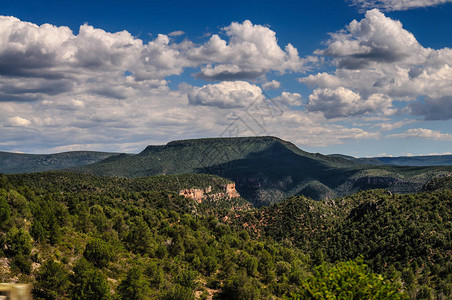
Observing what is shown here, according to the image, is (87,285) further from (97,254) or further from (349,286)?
(349,286)

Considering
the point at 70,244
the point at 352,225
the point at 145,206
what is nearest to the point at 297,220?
the point at 352,225

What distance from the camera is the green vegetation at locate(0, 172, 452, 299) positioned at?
3600 centimetres

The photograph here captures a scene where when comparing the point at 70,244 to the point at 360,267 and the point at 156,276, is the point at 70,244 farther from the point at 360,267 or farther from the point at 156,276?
the point at 360,267

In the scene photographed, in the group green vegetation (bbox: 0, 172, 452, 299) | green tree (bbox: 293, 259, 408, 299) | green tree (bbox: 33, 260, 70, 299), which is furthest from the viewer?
green vegetation (bbox: 0, 172, 452, 299)

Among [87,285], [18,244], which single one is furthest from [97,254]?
[18,244]

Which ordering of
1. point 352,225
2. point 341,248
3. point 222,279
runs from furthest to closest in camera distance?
point 352,225
point 341,248
point 222,279

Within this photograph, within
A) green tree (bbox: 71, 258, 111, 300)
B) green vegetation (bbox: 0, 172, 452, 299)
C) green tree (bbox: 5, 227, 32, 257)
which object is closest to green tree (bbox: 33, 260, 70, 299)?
green vegetation (bbox: 0, 172, 452, 299)

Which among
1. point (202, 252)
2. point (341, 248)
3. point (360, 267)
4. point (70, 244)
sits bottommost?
point (341, 248)

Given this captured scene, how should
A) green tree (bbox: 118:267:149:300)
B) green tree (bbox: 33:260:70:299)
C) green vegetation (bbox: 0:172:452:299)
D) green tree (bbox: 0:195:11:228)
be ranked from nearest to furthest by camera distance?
green tree (bbox: 33:260:70:299) < green vegetation (bbox: 0:172:452:299) < green tree (bbox: 118:267:149:300) < green tree (bbox: 0:195:11:228)

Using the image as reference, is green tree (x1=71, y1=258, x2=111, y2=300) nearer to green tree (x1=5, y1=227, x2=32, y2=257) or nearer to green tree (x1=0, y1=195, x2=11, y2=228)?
green tree (x1=5, y1=227, x2=32, y2=257)

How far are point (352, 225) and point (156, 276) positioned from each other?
268 feet

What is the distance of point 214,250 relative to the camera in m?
69.2

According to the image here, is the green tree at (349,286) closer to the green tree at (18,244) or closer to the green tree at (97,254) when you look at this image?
the green tree at (97,254)

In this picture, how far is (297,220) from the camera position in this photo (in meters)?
124
